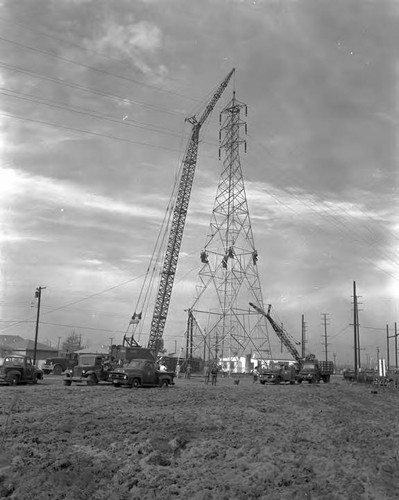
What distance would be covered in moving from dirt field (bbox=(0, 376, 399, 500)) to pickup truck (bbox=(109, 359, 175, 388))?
14.9m

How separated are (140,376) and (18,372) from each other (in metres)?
7.72

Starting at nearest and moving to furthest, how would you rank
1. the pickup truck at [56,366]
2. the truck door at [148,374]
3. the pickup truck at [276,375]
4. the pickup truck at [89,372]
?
the truck door at [148,374]
the pickup truck at [89,372]
the pickup truck at [276,375]
the pickup truck at [56,366]

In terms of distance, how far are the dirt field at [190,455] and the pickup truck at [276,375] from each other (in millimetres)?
31270

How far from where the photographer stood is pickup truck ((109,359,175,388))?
33.3 metres

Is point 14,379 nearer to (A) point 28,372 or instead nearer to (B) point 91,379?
(A) point 28,372

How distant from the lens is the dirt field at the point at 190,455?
33.1ft

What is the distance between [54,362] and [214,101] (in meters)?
41.0

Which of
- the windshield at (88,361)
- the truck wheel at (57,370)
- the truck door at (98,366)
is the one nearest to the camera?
the truck door at (98,366)

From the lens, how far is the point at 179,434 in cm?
1388

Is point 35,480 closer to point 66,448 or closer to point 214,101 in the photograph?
point 66,448

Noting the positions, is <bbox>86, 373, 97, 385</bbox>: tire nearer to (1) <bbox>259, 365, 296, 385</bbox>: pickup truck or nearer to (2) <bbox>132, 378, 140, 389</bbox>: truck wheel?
(2) <bbox>132, 378, 140, 389</bbox>: truck wheel

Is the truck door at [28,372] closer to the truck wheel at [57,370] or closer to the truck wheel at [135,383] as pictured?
the truck wheel at [135,383]

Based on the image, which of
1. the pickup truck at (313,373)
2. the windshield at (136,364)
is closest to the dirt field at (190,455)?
the windshield at (136,364)

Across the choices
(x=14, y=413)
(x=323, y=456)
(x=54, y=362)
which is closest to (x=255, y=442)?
(x=323, y=456)
